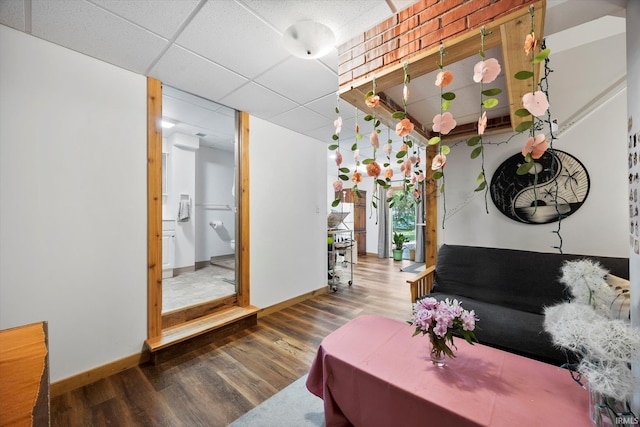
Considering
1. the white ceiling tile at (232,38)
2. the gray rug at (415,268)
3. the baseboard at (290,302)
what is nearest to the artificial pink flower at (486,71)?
the white ceiling tile at (232,38)

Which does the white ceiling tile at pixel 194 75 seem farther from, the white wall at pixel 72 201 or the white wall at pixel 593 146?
the white wall at pixel 593 146

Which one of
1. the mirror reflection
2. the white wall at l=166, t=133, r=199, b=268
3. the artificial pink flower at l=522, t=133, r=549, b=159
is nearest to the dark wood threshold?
the mirror reflection

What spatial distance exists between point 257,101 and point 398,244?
17.8 feet

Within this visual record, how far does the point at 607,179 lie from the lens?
2098 millimetres

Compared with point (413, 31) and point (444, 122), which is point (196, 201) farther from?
point (444, 122)

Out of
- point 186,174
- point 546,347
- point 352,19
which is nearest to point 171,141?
point 186,174

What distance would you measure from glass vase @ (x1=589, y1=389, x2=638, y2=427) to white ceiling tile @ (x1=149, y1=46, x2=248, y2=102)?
274cm

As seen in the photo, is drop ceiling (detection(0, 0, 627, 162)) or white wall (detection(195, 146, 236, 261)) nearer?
drop ceiling (detection(0, 0, 627, 162))

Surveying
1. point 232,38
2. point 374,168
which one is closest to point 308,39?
point 232,38

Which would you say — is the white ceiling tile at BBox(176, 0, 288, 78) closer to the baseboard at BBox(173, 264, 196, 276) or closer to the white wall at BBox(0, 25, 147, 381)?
the white wall at BBox(0, 25, 147, 381)

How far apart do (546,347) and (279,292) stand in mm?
2626

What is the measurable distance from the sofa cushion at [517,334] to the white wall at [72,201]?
2680mm

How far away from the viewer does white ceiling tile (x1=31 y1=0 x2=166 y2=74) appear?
1436 mm

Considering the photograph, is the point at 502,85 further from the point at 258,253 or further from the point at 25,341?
the point at 25,341
